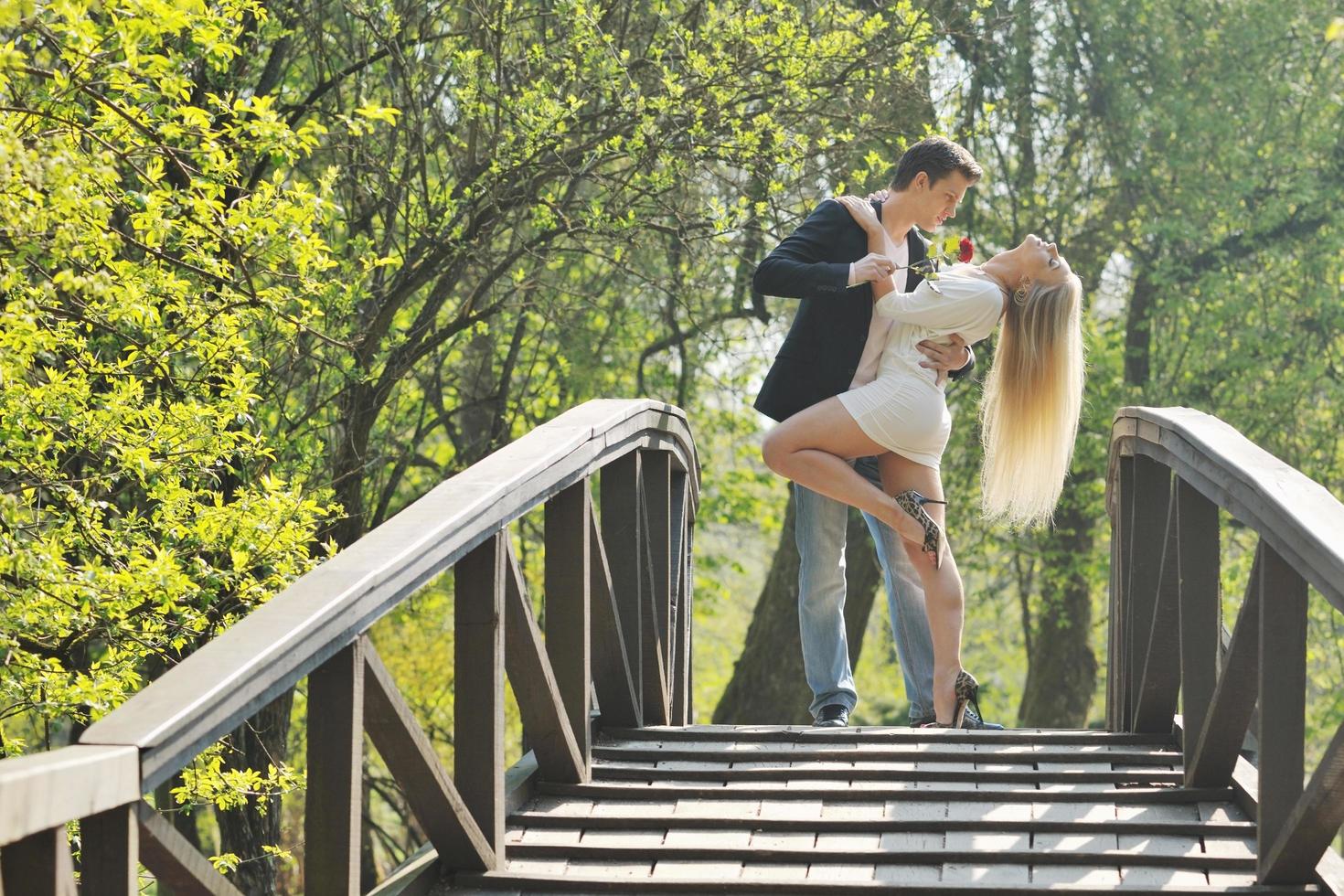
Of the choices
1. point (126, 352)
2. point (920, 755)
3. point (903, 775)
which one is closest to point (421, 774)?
point (903, 775)

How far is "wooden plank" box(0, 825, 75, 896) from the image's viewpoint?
1.90 meters

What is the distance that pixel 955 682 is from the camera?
4738 mm

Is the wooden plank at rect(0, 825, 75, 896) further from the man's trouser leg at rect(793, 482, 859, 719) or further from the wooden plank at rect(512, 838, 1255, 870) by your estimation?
the man's trouser leg at rect(793, 482, 859, 719)

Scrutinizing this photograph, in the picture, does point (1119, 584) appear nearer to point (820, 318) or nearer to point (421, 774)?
point (820, 318)

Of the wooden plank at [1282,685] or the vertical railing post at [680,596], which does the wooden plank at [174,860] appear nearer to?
the wooden plank at [1282,685]

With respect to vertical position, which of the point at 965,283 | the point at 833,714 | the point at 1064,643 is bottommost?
the point at 1064,643

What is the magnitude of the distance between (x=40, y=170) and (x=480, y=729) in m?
1.47

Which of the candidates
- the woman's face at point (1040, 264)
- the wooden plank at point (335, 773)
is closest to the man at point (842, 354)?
the woman's face at point (1040, 264)

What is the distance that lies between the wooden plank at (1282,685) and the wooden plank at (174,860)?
1.90 metres

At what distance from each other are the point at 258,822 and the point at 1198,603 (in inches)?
190

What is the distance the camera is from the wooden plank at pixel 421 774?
2828mm

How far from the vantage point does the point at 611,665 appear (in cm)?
450

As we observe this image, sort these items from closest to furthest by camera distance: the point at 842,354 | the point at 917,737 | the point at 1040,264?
the point at 917,737 → the point at 1040,264 → the point at 842,354

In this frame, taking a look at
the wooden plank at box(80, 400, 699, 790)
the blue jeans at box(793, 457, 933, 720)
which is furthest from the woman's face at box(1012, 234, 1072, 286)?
the wooden plank at box(80, 400, 699, 790)
